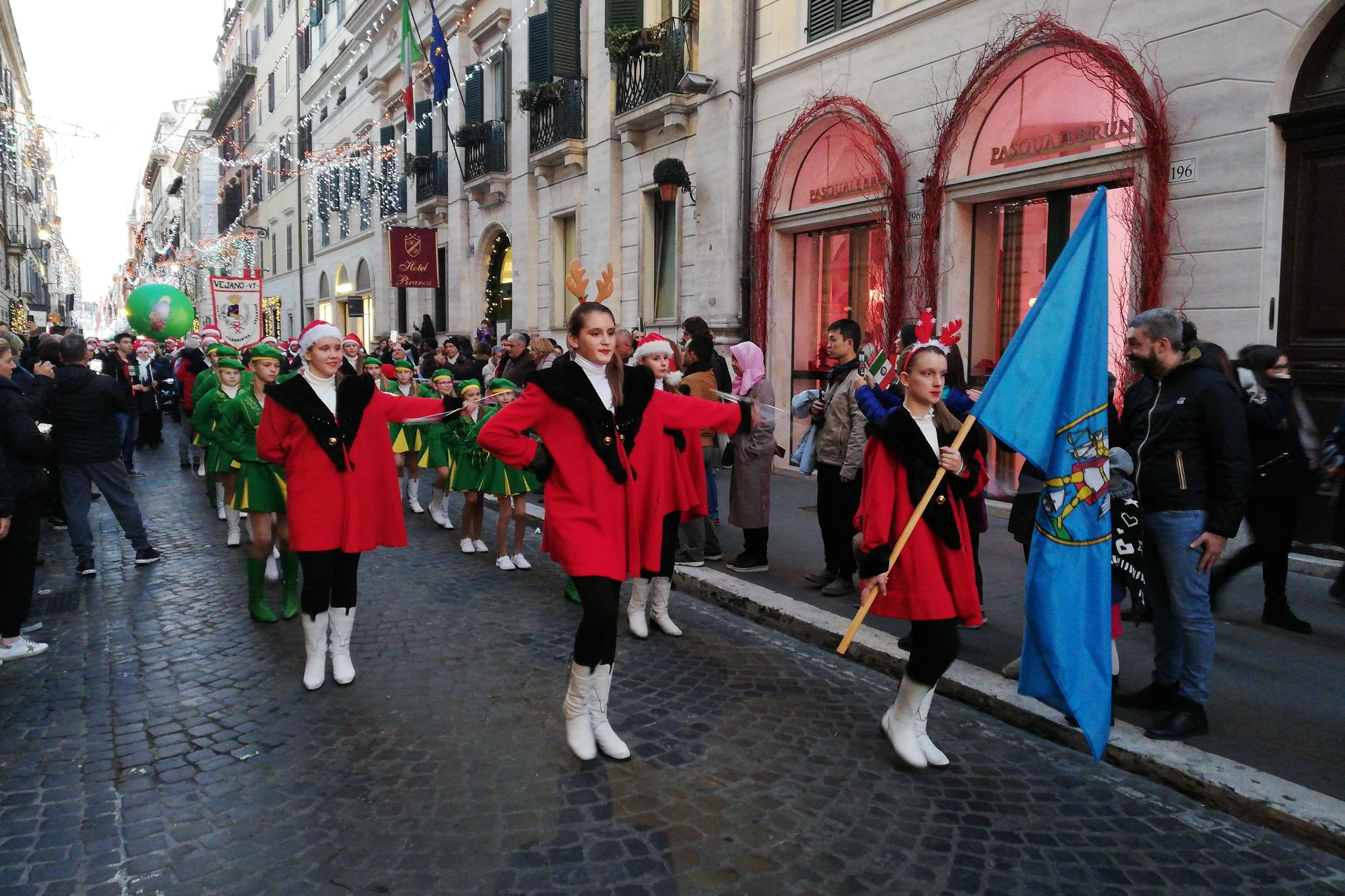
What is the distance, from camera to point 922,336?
3.99m

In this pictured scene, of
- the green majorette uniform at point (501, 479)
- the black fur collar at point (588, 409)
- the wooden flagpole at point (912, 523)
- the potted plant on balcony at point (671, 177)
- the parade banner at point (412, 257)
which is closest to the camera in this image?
the wooden flagpole at point (912, 523)

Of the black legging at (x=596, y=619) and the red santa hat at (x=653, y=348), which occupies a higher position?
the red santa hat at (x=653, y=348)

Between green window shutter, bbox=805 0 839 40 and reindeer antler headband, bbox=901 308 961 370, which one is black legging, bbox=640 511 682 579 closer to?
reindeer antler headband, bbox=901 308 961 370

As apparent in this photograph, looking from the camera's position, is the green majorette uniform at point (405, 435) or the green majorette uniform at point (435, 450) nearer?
the green majorette uniform at point (435, 450)

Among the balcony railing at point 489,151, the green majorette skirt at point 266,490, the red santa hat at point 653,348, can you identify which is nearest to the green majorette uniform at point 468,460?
the green majorette skirt at point 266,490

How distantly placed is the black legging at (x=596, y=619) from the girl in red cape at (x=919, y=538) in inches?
40.1

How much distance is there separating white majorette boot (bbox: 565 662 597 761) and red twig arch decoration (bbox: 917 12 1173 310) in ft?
20.4

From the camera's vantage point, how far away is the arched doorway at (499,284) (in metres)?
21.8

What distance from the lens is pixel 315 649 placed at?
4.85 m

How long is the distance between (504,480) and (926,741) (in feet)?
15.1

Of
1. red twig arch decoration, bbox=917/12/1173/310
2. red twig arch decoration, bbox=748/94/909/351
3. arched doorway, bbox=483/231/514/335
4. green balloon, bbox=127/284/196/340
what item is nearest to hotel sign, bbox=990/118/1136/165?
red twig arch decoration, bbox=917/12/1173/310

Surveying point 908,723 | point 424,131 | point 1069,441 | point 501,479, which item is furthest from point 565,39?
point 908,723

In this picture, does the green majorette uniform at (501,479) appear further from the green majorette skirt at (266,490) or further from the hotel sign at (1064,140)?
the hotel sign at (1064,140)

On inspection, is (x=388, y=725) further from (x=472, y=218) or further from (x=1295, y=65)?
(x=472, y=218)
